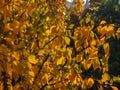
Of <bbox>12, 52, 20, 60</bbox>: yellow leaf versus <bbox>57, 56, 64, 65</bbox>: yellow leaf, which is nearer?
<bbox>12, 52, 20, 60</bbox>: yellow leaf

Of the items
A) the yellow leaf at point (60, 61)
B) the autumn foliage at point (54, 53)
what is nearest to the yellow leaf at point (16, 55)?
the autumn foliage at point (54, 53)

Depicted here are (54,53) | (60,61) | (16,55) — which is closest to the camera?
Result: (16,55)

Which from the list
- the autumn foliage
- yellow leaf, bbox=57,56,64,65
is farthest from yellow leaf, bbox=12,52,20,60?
yellow leaf, bbox=57,56,64,65

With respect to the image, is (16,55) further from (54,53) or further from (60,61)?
(54,53)

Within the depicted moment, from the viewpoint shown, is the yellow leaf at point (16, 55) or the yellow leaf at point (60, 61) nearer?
the yellow leaf at point (16, 55)

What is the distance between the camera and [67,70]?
7.49ft

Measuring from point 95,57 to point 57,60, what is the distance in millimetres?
233

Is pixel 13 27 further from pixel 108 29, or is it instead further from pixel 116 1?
pixel 116 1

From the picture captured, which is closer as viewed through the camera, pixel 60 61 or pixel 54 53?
pixel 60 61

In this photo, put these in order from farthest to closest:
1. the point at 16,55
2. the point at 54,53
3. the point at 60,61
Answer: the point at 54,53, the point at 60,61, the point at 16,55

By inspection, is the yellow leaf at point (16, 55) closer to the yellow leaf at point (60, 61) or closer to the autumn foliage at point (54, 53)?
the autumn foliage at point (54, 53)

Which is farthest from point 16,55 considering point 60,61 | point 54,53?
point 54,53

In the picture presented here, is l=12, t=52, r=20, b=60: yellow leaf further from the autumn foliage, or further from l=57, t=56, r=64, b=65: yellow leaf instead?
l=57, t=56, r=64, b=65: yellow leaf

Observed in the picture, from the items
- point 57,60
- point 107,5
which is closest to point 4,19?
point 57,60
